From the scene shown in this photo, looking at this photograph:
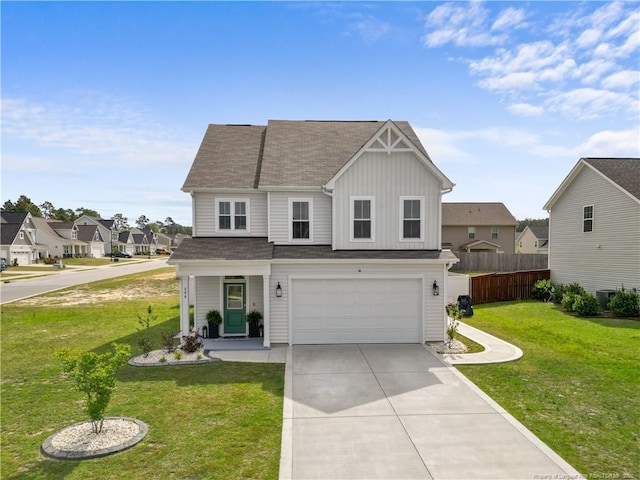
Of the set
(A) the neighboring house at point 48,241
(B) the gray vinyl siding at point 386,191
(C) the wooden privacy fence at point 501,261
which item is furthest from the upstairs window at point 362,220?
(A) the neighboring house at point 48,241

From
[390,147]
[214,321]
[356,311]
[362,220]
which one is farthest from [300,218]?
[214,321]

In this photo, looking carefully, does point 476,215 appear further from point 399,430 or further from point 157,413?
point 157,413

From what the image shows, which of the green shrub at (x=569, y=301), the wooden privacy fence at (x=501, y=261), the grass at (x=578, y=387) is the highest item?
the wooden privacy fence at (x=501, y=261)

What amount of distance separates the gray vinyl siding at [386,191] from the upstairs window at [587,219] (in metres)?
13.2

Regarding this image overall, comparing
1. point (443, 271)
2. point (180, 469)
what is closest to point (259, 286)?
point (443, 271)

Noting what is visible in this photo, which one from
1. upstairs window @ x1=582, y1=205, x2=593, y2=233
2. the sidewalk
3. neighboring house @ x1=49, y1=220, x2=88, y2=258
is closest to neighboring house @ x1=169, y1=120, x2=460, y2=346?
the sidewalk

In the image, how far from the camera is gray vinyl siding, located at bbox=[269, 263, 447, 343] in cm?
1391

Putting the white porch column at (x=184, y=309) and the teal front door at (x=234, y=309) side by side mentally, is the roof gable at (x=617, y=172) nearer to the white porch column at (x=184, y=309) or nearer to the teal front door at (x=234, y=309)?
the teal front door at (x=234, y=309)

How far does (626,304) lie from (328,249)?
14.8 m

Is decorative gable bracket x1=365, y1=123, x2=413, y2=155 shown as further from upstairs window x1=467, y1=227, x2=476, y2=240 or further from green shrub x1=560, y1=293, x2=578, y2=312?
upstairs window x1=467, y1=227, x2=476, y2=240

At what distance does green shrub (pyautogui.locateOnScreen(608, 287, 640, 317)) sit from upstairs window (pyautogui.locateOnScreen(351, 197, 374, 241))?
1328 cm

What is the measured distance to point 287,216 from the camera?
1480 cm

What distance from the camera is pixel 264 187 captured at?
47.4ft

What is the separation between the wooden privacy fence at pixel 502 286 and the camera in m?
22.5
